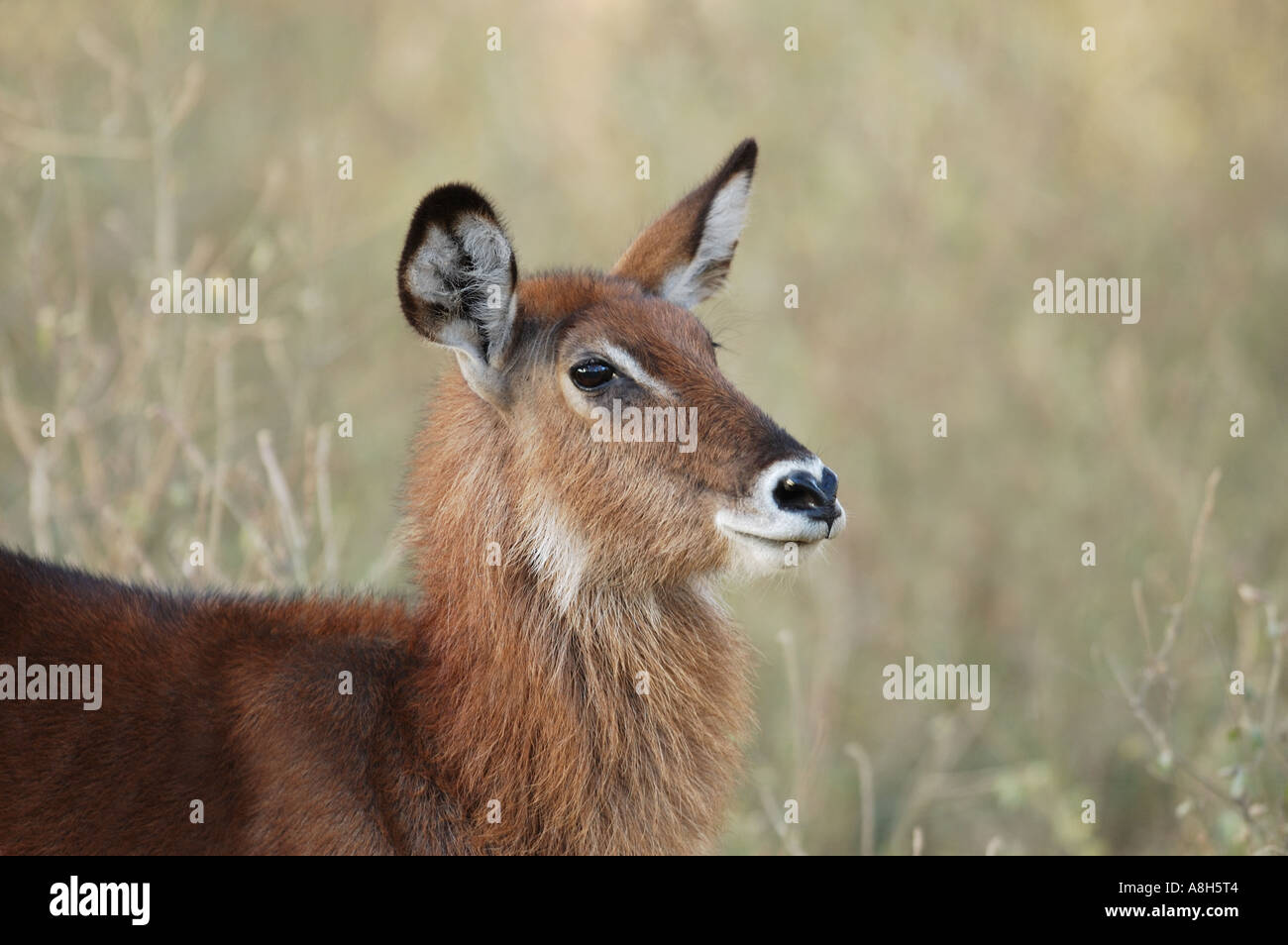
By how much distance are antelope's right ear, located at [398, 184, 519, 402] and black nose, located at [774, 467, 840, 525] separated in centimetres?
127

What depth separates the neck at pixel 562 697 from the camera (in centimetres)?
558

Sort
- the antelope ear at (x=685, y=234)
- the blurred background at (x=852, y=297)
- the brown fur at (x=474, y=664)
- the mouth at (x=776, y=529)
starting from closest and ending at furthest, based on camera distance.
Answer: the brown fur at (x=474, y=664) → the mouth at (x=776, y=529) → the antelope ear at (x=685, y=234) → the blurred background at (x=852, y=297)

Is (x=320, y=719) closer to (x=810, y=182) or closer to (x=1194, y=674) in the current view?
(x=1194, y=674)

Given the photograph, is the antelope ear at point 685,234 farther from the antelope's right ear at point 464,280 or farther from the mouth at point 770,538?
the mouth at point 770,538

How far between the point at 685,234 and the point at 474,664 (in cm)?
226

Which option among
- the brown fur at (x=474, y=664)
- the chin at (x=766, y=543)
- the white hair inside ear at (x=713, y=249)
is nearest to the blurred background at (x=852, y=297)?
the white hair inside ear at (x=713, y=249)

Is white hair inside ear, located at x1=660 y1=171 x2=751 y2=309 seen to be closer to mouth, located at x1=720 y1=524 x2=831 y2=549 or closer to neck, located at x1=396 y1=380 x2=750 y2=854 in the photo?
neck, located at x1=396 y1=380 x2=750 y2=854

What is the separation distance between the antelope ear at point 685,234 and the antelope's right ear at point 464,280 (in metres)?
0.91

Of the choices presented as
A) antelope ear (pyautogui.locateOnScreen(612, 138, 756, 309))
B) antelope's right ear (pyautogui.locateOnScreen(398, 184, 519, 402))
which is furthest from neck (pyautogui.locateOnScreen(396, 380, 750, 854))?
antelope ear (pyautogui.locateOnScreen(612, 138, 756, 309))

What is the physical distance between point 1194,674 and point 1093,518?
2422 millimetres

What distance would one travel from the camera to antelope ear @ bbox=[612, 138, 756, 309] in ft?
22.2

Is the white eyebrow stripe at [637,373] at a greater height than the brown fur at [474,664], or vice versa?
the white eyebrow stripe at [637,373]

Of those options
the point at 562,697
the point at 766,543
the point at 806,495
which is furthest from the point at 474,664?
the point at 806,495
